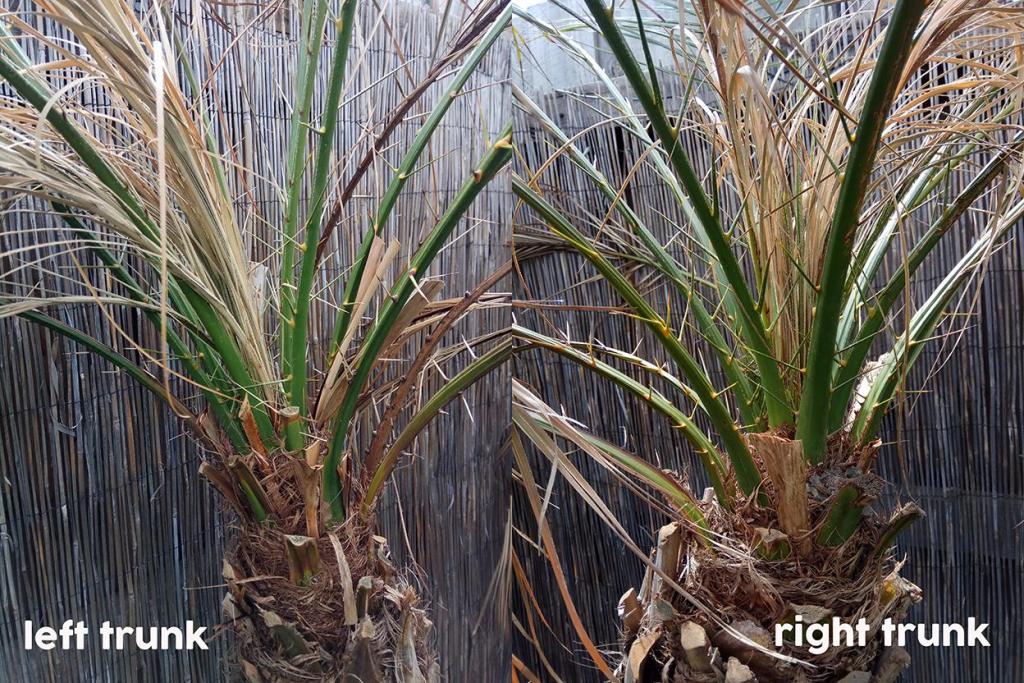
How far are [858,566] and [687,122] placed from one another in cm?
52

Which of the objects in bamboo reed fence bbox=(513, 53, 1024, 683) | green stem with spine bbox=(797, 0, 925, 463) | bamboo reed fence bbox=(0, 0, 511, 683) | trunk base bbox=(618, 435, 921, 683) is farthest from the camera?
bamboo reed fence bbox=(513, 53, 1024, 683)

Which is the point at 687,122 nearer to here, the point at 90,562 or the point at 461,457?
the point at 461,457

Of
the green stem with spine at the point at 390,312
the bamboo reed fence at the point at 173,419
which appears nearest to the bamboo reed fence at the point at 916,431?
the bamboo reed fence at the point at 173,419

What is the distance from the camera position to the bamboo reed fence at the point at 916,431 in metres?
0.87

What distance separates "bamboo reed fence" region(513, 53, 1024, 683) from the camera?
0.87 m

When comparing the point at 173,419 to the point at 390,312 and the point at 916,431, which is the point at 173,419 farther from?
the point at 916,431

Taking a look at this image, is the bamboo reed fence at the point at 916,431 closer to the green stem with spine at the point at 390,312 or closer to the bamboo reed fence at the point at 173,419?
the bamboo reed fence at the point at 173,419

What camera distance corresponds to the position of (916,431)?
2.93 feet

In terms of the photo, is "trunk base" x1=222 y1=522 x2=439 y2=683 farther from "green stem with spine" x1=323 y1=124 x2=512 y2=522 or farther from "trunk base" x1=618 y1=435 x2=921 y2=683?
"trunk base" x1=618 y1=435 x2=921 y2=683

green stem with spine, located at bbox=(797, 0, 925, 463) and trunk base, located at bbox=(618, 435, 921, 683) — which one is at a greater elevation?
green stem with spine, located at bbox=(797, 0, 925, 463)

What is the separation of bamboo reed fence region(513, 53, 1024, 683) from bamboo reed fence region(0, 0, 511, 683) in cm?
10

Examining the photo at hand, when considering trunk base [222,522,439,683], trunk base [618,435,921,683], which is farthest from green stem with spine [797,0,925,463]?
trunk base [222,522,439,683]

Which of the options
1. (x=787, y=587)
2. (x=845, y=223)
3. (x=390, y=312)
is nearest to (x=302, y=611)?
(x=390, y=312)

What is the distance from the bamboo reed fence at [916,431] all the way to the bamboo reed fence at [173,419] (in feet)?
0.32
